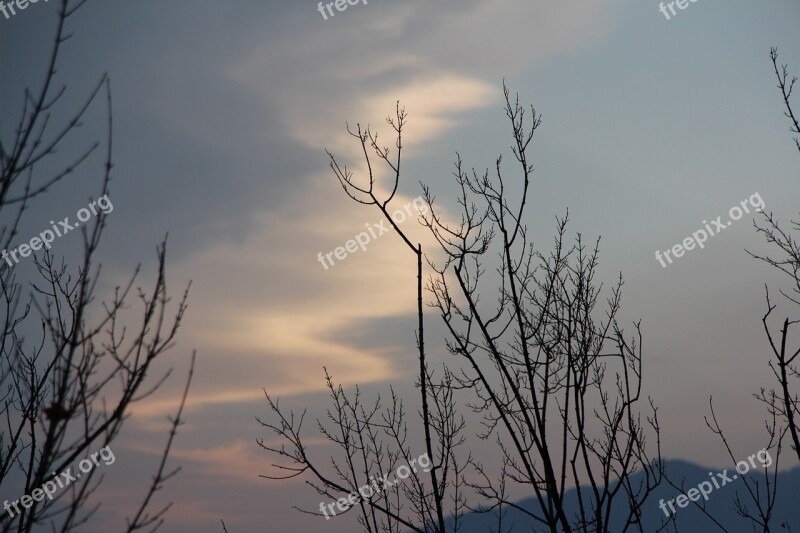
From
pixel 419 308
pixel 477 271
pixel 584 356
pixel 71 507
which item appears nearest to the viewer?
pixel 71 507

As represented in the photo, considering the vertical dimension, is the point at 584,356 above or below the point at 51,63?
below

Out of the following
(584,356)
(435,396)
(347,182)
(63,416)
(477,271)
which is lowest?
(63,416)

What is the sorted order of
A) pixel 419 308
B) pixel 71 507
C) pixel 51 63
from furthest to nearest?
1. pixel 419 308
2. pixel 51 63
3. pixel 71 507

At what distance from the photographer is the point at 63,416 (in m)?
3.40

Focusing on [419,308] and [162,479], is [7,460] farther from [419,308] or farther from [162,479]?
[419,308]

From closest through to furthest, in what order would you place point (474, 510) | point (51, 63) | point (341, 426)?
1. point (51, 63)
2. point (474, 510)
3. point (341, 426)

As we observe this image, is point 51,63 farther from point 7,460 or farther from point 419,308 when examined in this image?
point 7,460

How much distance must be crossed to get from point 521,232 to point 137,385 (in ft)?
13.9

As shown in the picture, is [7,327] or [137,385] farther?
[7,327]

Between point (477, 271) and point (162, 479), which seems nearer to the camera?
point (162, 479)

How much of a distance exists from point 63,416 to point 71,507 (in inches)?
17.5

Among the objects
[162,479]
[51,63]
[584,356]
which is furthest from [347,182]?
[162,479]

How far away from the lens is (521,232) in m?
6.81

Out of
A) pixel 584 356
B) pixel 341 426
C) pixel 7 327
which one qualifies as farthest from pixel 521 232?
pixel 7 327
